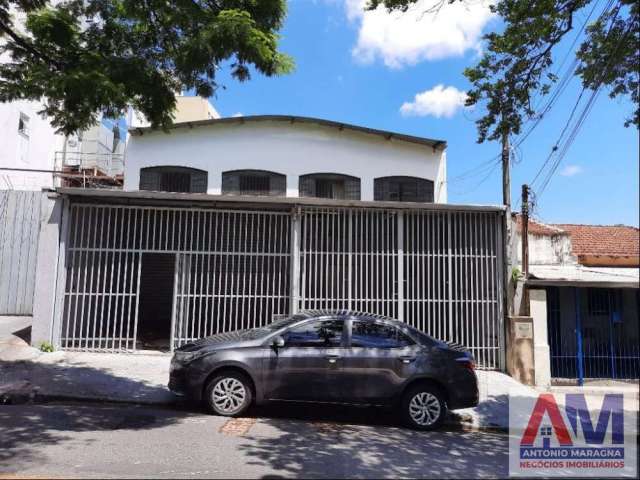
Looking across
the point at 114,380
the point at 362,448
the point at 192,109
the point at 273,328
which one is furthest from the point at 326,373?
the point at 192,109

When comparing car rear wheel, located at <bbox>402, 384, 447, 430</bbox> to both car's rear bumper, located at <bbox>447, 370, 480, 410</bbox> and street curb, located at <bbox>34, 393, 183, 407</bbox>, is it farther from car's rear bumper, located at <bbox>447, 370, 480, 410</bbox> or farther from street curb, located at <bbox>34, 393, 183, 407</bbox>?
street curb, located at <bbox>34, 393, 183, 407</bbox>

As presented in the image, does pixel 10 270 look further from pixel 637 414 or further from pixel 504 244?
pixel 637 414

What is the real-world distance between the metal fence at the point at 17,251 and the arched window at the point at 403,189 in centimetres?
986

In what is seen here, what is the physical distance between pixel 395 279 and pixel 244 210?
11.8 ft

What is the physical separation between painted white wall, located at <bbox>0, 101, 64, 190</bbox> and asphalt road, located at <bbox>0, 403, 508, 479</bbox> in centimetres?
1178

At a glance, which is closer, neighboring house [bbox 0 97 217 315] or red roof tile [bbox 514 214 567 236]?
neighboring house [bbox 0 97 217 315]

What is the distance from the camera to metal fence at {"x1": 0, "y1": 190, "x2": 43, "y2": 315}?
37.9 feet

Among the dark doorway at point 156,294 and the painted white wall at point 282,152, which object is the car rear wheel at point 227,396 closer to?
the dark doorway at point 156,294

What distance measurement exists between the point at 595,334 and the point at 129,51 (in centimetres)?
1188

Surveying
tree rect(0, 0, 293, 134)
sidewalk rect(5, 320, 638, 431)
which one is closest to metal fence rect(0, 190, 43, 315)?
sidewalk rect(5, 320, 638, 431)

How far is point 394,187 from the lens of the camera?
16.5m

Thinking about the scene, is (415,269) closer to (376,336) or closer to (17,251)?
(376,336)

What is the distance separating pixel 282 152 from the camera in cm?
1598

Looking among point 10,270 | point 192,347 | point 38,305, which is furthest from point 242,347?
point 10,270
